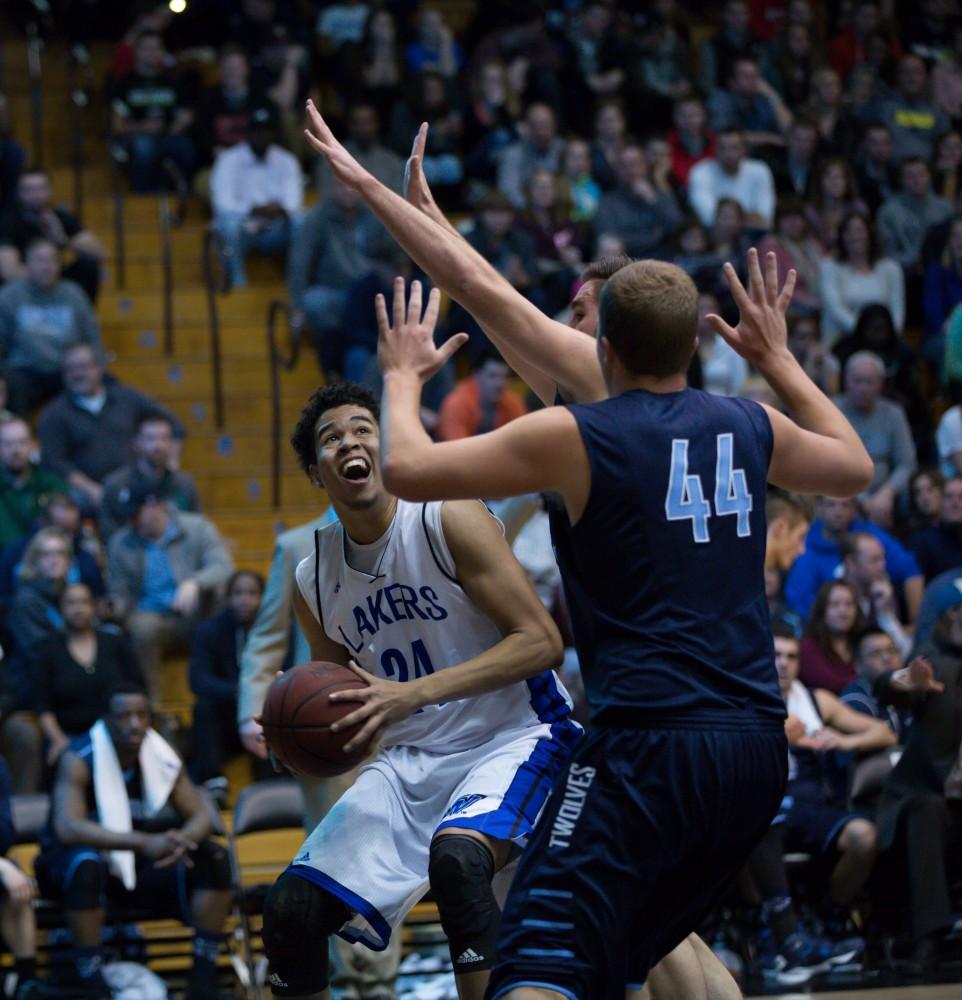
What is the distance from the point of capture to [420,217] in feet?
14.4

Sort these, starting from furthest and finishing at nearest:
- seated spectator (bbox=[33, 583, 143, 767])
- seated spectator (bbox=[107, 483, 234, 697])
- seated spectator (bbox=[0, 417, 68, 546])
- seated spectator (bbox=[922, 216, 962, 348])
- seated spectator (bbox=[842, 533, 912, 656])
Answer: seated spectator (bbox=[922, 216, 962, 348]), seated spectator (bbox=[0, 417, 68, 546]), seated spectator (bbox=[107, 483, 234, 697]), seated spectator (bbox=[842, 533, 912, 656]), seated spectator (bbox=[33, 583, 143, 767])

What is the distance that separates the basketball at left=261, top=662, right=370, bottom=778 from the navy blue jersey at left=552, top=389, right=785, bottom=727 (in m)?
1.04

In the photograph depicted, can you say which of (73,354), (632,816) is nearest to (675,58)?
(73,354)

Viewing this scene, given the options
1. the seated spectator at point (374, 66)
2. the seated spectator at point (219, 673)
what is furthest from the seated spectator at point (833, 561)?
the seated spectator at point (374, 66)

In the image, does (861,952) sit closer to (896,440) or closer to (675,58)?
(896,440)

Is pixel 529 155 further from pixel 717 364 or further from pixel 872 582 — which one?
pixel 872 582

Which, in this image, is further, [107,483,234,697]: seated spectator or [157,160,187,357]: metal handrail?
[157,160,187,357]: metal handrail

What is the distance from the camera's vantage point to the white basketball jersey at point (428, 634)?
193 inches

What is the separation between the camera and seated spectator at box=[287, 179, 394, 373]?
12070 millimetres

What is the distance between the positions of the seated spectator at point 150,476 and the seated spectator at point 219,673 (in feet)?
3.92

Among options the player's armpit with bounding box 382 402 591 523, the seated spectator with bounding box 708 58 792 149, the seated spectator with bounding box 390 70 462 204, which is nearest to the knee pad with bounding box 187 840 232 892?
the player's armpit with bounding box 382 402 591 523

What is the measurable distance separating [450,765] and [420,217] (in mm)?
1533

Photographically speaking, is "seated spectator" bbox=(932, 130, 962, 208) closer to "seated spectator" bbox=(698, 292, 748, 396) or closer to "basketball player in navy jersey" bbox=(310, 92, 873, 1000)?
"seated spectator" bbox=(698, 292, 748, 396)

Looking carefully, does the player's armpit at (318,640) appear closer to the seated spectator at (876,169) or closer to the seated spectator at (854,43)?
the seated spectator at (876,169)
